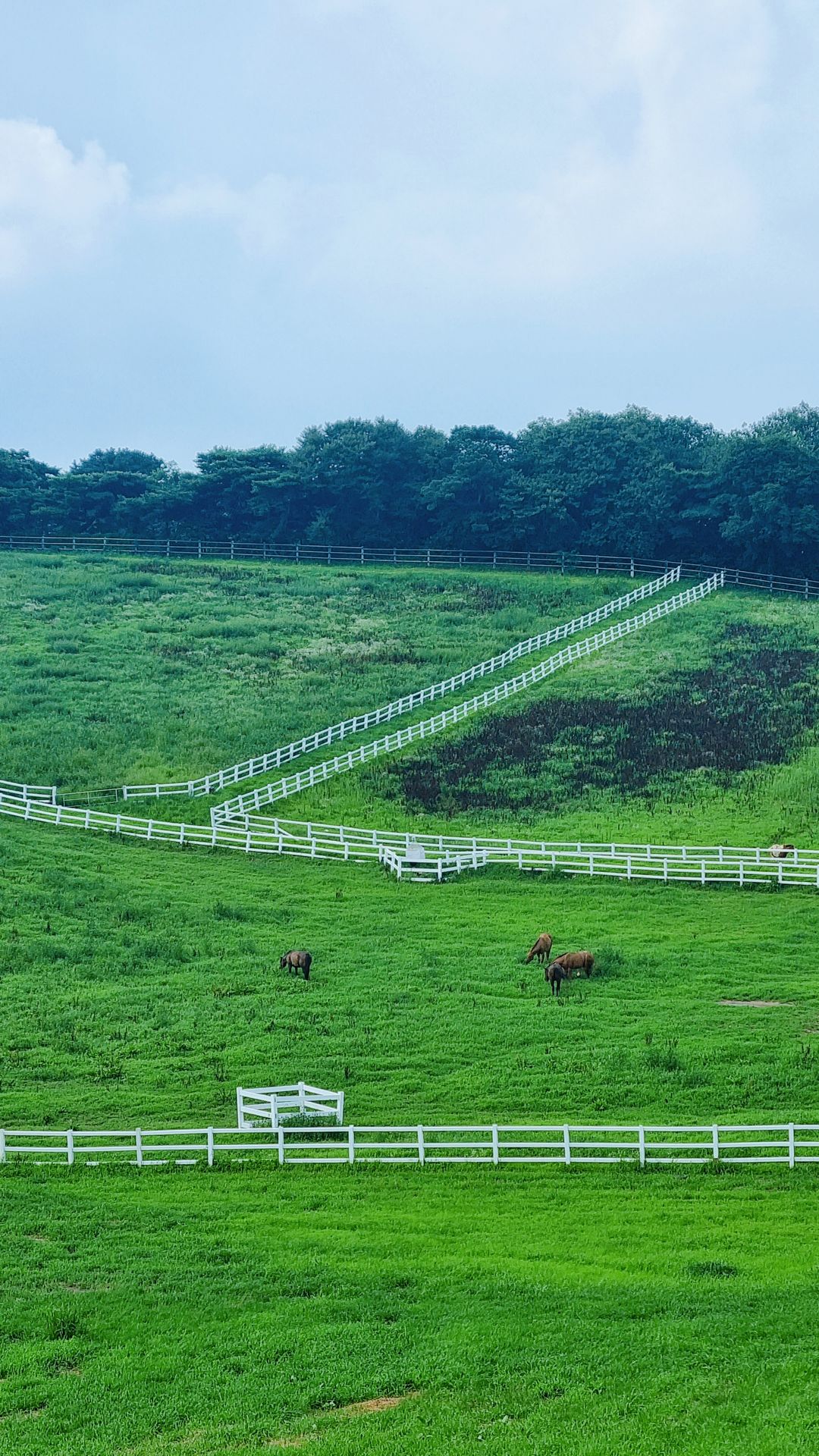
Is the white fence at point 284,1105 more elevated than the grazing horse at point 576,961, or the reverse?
the grazing horse at point 576,961

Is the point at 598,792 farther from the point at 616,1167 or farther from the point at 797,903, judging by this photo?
the point at 616,1167

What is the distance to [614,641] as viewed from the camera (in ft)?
260

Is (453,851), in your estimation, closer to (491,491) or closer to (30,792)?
(30,792)

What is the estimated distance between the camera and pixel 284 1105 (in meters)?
25.5

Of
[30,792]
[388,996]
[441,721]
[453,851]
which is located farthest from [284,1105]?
[441,721]

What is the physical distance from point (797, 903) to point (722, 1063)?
13372 millimetres

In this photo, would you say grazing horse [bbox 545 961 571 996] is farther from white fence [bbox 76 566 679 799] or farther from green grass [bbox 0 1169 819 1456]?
white fence [bbox 76 566 679 799]

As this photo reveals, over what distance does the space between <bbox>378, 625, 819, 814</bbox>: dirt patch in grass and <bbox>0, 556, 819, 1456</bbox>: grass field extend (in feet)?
0.76

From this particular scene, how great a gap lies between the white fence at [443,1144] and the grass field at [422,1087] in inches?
17.5

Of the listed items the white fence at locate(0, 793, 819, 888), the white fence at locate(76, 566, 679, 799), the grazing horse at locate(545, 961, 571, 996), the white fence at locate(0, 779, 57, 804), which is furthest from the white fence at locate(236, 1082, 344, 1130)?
the white fence at locate(0, 779, 57, 804)

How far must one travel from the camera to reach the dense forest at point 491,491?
9744 cm

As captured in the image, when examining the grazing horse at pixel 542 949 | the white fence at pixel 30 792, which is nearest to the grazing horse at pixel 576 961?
the grazing horse at pixel 542 949

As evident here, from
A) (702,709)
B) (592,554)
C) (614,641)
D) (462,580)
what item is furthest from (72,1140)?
(592,554)

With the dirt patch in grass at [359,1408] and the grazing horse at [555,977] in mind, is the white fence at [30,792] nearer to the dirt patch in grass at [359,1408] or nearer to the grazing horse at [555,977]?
the grazing horse at [555,977]
